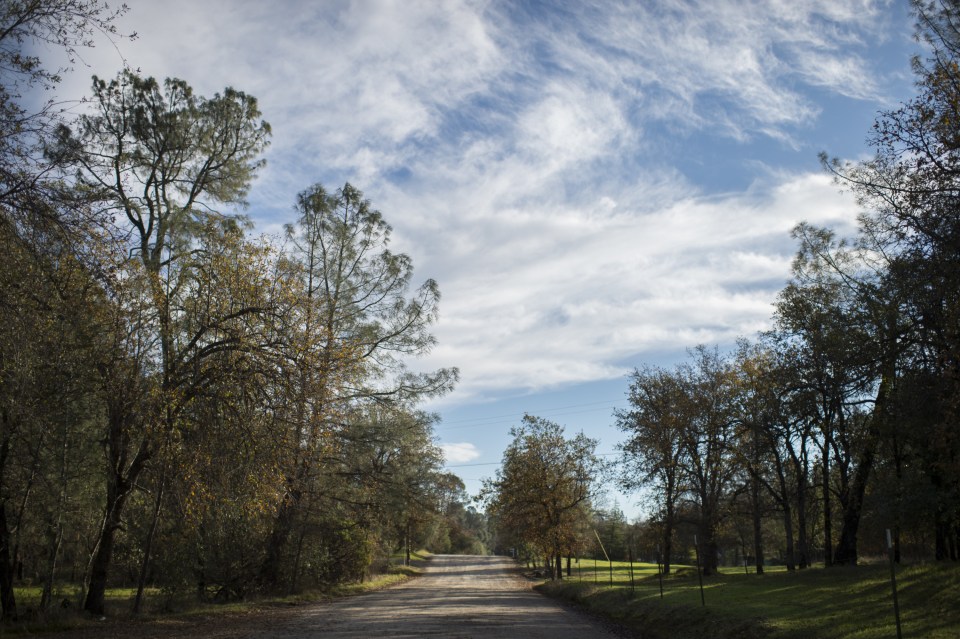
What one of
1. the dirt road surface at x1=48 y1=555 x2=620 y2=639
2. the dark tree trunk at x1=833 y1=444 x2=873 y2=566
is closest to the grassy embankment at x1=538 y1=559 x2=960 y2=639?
the dirt road surface at x1=48 y1=555 x2=620 y2=639

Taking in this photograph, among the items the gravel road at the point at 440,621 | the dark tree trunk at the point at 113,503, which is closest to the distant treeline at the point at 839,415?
the gravel road at the point at 440,621

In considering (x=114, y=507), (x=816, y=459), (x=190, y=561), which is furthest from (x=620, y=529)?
(x=114, y=507)

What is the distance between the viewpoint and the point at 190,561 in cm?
2044

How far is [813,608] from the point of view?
1430 centimetres

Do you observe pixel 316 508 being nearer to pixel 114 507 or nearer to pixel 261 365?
pixel 114 507

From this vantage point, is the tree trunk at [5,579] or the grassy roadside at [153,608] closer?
the grassy roadside at [153,608]

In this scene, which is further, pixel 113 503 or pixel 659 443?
pixel 659 443

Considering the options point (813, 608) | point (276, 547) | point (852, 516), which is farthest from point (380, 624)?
point (852, 516)

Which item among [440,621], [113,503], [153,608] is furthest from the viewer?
[153,608]

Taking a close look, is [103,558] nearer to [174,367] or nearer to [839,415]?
[174,367]

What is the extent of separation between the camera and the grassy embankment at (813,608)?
37.1 feet

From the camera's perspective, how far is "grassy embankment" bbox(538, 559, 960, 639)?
37.1 feet

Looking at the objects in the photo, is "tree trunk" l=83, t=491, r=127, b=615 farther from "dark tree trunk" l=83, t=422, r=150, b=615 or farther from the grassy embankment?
the grassy embankment

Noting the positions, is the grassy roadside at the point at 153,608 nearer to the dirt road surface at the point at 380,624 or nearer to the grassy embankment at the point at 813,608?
the dirt road surface at the point at 380,624
